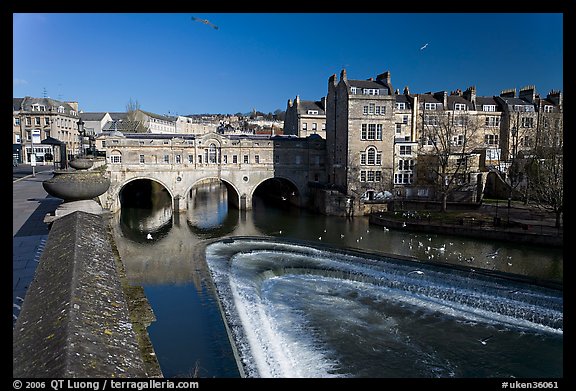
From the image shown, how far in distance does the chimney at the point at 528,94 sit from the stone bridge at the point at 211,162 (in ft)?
95.7

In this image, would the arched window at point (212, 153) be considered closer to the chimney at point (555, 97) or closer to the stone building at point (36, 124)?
the stone building at point (36, 124)

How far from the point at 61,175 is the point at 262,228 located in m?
27.4

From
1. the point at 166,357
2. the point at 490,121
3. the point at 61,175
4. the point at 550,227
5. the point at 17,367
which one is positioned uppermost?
the point at 490,121

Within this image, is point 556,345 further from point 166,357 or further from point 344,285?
point 166,357

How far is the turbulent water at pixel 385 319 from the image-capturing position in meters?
13.0

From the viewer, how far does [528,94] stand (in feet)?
188

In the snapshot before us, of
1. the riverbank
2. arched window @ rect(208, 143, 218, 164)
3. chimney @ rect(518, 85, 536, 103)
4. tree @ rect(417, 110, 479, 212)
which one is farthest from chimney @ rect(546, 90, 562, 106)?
arched window @ rect(208, 143, 218, 164)

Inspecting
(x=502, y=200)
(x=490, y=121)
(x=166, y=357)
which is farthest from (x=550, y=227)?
(x=490, y=121)

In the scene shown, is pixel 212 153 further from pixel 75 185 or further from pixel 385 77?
pixel 75 185

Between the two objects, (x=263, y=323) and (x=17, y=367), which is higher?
(x=17, y=367)

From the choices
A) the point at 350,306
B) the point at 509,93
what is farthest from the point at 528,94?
the point at 350,306

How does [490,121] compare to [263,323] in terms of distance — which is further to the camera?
[490,121]

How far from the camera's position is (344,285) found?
2012 cm

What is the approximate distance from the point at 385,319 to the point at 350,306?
1.64m
